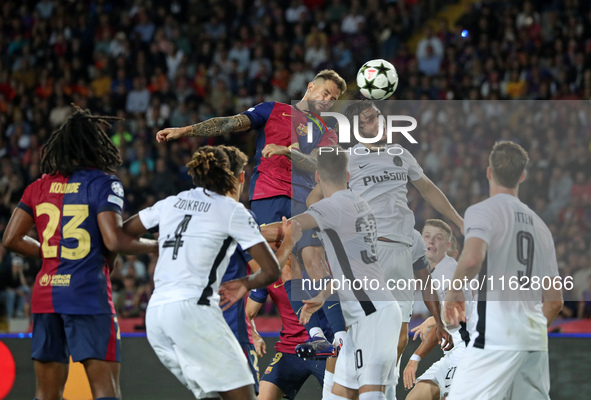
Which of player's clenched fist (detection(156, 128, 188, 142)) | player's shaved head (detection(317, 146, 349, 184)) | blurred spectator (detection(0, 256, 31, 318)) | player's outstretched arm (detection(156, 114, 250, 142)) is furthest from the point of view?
blurred spectator (detection(0, 256, 31, 318))

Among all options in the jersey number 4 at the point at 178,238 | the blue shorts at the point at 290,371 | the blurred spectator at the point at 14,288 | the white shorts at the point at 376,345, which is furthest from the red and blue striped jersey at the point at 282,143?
the blurred spectator at the point at 14,288

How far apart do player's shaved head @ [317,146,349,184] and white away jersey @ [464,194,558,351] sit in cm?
111

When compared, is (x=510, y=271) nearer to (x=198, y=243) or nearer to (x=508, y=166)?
(x=508, y=166)

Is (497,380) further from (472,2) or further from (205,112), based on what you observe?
(472,2)

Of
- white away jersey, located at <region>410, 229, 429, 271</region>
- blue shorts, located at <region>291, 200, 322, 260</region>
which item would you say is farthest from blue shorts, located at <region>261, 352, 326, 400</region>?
white away jersey, located at <region>410, 229, 429, 271</region>

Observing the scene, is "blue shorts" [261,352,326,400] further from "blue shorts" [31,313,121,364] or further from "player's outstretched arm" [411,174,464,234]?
"blue shorts" [31,313,121,364]

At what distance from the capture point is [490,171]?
16.5 ft

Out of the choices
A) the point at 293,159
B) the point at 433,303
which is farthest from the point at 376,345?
the point at 293,159

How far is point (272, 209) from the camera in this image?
22.0 feet

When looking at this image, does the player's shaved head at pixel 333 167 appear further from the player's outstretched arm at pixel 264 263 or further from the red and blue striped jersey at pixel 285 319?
the red and blue striped jersey at pixel 285 319

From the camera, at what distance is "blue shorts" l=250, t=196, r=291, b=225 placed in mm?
6699

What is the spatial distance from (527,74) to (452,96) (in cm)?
145

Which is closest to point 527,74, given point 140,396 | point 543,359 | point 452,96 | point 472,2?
point 452,96

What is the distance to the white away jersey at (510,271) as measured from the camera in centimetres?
470
